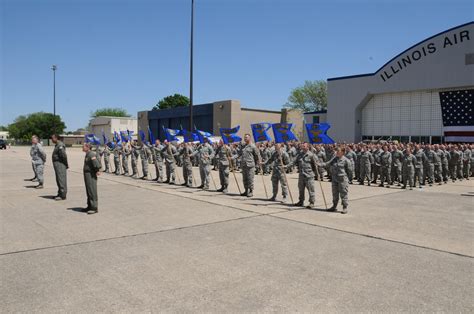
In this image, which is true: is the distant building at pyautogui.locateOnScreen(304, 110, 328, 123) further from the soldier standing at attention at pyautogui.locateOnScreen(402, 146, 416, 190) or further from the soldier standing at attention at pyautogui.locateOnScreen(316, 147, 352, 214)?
the soldier standing at attention at pyautogui.locateOnScreen(316, 147, 352, 214)

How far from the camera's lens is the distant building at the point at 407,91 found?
26.9 meters

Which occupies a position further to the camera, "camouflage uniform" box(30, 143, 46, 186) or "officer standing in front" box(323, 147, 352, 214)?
"camouflage uniform" box(30, 143, 46, 186)

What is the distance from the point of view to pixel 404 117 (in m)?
30.2

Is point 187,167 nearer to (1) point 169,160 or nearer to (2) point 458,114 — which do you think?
(1) point 169,160

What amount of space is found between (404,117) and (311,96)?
44.1 meters

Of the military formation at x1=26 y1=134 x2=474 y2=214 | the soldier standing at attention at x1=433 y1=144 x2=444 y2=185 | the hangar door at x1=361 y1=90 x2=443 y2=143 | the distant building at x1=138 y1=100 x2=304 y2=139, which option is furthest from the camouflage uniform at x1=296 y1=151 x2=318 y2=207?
the distant building at x1=138 y1=100 x2=304 y2=139

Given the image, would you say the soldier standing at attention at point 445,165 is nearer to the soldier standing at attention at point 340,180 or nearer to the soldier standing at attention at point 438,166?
the soldier standing at attention at point 438,166

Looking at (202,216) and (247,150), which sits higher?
(247,150)

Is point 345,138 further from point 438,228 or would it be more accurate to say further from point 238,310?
point 238,310

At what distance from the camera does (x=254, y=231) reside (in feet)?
25.7

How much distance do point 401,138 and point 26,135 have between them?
307 ft

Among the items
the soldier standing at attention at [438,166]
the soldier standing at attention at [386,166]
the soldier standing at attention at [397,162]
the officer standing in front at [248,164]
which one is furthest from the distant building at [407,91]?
the officer standing in front at [248,164]

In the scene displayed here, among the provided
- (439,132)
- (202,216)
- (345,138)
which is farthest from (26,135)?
(202,216)

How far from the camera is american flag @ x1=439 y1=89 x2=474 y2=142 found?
2662 cm
